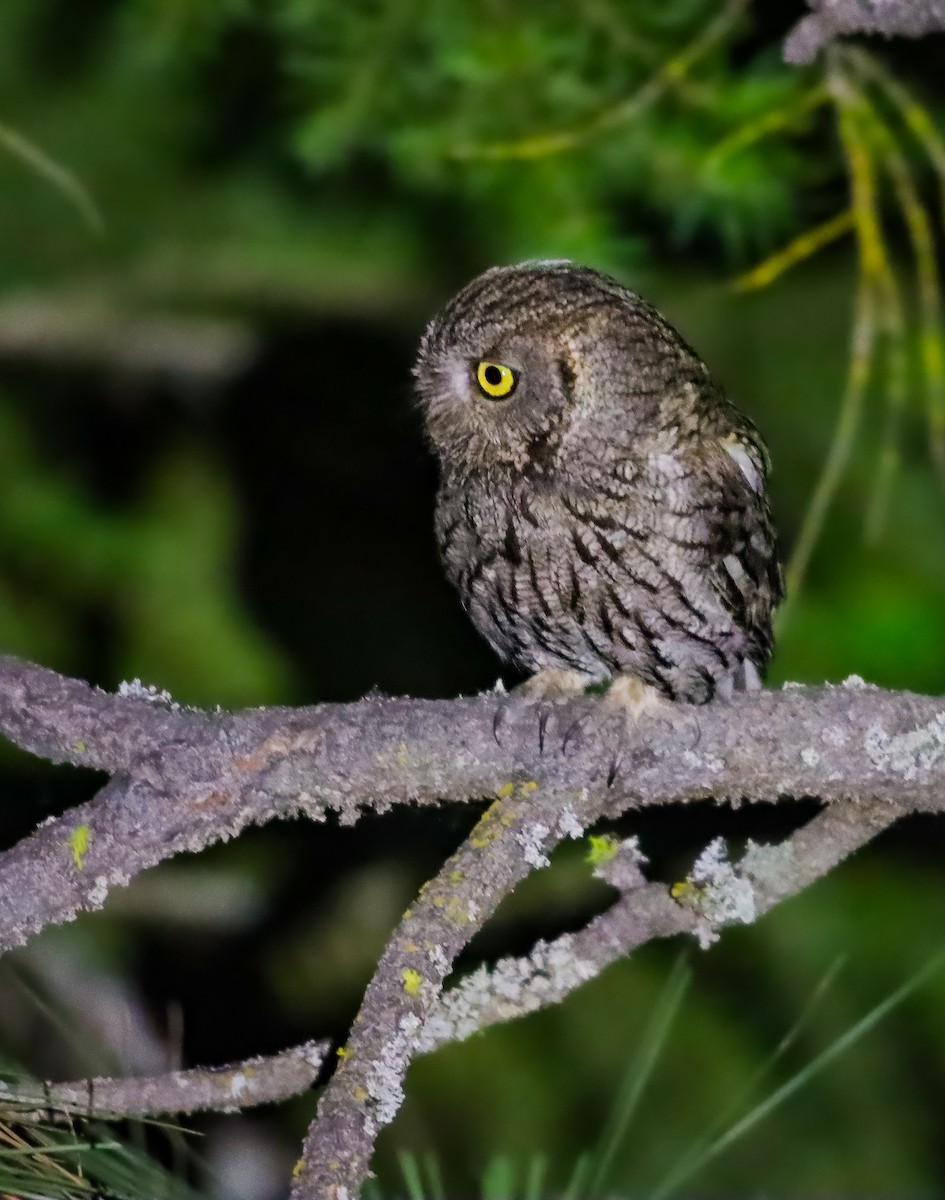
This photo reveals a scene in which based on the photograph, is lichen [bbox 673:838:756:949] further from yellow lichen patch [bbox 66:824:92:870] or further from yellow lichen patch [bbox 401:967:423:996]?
yellow lichen patch [bbox 66:824:92:870]

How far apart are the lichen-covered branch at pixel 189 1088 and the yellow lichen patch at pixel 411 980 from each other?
21 cm

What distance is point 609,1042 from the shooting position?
9.47 feet

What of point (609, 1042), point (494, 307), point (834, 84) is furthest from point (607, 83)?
point (609, 1042)

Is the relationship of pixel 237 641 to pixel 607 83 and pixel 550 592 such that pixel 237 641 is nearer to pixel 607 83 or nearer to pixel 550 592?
pixel 550 592

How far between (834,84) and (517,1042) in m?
1.95

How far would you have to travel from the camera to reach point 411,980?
3.68ft

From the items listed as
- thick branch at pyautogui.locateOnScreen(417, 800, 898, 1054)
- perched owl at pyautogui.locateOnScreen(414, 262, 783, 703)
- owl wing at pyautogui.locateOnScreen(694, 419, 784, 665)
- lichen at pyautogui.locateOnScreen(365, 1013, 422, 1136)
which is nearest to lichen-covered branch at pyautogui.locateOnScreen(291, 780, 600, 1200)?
lichen at pyautogui.locateOnScreen(365, 1013, 422, 1136)

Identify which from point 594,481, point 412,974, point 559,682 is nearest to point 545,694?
point 559,682

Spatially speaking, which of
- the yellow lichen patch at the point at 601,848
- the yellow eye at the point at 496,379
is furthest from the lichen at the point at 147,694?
the yellow eye at the point at 496,379

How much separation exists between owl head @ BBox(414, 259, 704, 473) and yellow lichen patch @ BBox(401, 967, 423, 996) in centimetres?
70

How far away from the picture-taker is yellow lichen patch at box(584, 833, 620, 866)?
138 centimetres

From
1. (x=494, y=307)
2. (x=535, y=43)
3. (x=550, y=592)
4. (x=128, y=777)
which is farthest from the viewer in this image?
(x=535, y=43)

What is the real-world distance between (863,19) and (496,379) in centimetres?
57

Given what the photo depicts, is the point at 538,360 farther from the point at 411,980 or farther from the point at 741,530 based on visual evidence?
the point at 411,980
